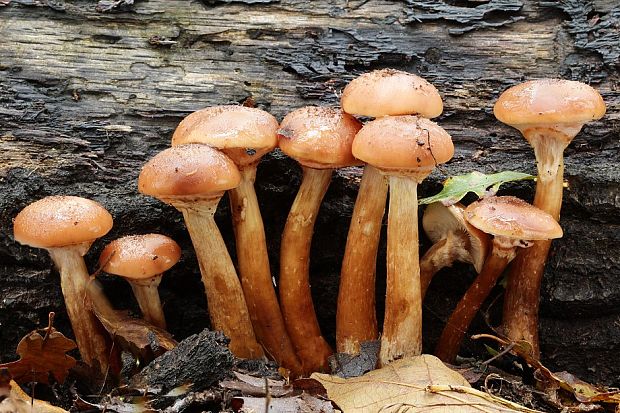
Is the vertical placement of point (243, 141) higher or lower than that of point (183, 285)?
higher

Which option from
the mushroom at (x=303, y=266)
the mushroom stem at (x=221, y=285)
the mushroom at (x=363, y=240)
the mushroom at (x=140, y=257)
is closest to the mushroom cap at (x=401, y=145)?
the mushroom at (x=363, y=240)

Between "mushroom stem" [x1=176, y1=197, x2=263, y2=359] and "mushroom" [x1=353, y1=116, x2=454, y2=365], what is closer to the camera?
"mushroom" [x1=353, y1=116, x2=454, y2=365]

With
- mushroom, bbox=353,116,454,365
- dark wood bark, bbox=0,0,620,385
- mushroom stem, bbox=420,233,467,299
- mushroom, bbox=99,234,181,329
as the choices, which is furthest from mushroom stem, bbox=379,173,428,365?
mushroom, bbox=99,234,181,329

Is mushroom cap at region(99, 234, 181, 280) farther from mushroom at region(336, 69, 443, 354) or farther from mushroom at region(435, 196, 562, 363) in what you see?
mushroom at region(435, 196, 562, 363)

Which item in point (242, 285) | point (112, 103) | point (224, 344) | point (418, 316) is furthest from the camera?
point (112, 103)

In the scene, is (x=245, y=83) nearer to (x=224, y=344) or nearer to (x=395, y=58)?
(x=395, y=58)

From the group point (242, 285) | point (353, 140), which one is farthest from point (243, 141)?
point (242, 285)

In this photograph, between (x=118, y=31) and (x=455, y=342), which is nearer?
(x=455, y=342)
